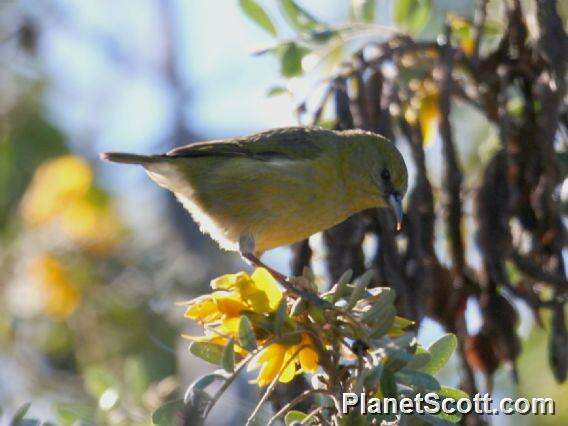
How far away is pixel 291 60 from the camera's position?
→ 369 centimetres

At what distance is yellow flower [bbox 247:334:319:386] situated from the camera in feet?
7.50

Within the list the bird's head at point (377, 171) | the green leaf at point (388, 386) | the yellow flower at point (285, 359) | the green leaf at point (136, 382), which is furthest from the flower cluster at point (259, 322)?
the bird's head at point (377, 171)

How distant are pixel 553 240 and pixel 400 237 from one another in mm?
558

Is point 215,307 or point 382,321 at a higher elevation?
point 382,321

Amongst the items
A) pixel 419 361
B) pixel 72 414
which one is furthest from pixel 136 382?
pixel 419 361

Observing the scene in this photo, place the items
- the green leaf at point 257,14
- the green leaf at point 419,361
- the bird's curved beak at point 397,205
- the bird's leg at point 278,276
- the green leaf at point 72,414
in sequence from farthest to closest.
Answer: the green leaf at point 257,14, the bird's curved beak at point 397,205, the green leaf at point 72,414, the bird's leg at point 278,276, the green leaf at point 419,361

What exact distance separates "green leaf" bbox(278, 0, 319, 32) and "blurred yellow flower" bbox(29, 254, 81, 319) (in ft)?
6.51

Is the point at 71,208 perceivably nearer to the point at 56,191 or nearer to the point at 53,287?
the point at 56,191

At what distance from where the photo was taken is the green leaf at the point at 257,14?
377 centimetres

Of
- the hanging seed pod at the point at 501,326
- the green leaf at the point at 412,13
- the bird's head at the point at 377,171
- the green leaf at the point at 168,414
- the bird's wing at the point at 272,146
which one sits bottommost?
the hanging seed pod at the point at 501,326

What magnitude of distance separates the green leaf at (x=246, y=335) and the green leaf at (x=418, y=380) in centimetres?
33

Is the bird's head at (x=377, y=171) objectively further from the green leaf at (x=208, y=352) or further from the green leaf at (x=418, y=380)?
the green leaf at (x=418, y=380)

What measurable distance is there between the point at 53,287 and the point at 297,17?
2037 mm

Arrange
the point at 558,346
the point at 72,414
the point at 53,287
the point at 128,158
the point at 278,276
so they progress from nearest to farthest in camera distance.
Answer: the point at 72,414, the point at 278,276, the point at 558,346, the point at 128,158, the point at 53,287
